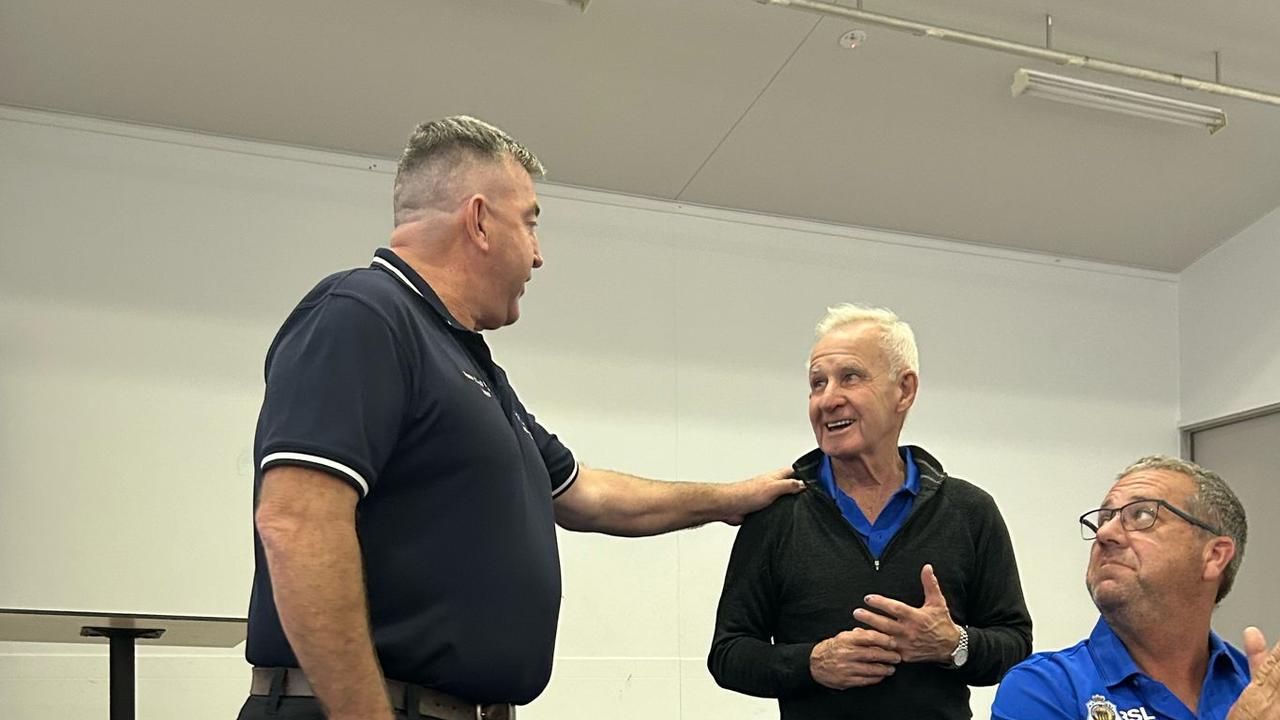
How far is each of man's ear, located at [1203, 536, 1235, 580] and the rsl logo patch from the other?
14.0 inches

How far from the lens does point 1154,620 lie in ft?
8.14

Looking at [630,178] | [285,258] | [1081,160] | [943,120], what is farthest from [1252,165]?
[285,258]

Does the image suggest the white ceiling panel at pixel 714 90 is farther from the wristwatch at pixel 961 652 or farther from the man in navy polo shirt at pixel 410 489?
Result: the wristwatch at pixel 961 652

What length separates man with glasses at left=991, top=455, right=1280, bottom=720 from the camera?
7.84 feet

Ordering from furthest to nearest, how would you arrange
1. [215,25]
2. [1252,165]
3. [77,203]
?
1. [1252,165]
2. [77,203]
3. [215,25]

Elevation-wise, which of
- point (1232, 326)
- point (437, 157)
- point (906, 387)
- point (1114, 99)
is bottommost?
point (906, 387)

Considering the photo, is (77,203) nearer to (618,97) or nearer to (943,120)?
(618,97)

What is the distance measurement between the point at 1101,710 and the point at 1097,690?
0.04 m

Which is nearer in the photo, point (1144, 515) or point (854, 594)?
point (1144, 515)

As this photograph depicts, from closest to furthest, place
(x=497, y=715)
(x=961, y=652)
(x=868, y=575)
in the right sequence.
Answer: (x=497, y=715) → (x=961, y=652) → (x=868, y=575)

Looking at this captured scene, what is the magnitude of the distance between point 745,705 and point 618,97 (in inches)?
98.7

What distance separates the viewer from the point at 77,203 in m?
4.94

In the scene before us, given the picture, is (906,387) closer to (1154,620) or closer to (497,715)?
(1154,620)

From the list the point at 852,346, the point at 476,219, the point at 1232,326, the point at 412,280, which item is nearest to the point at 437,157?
the point at 476,219
